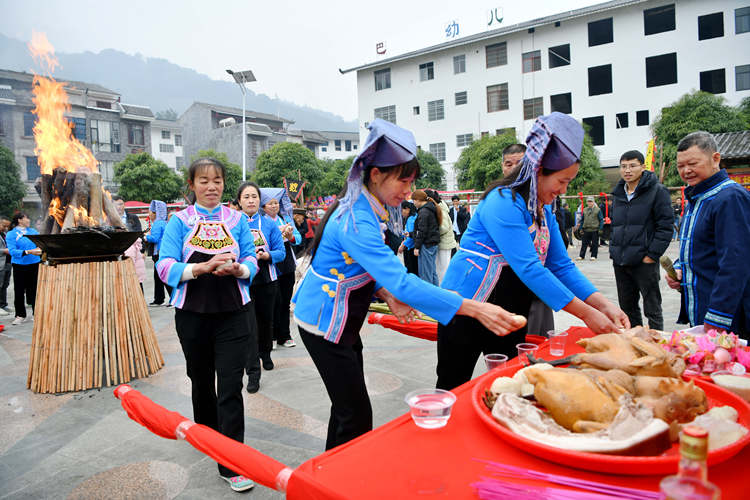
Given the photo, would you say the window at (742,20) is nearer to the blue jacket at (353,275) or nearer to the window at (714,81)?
the window at (714,81)

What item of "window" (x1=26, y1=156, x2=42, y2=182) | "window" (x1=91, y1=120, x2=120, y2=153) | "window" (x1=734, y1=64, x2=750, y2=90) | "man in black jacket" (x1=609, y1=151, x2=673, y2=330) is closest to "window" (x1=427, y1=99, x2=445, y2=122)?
"window" (x1=734, y1=64, x2=750, y2=90)

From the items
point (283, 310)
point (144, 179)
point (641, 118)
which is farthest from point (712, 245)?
point (144, 179)

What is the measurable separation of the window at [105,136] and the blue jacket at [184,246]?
136 feet

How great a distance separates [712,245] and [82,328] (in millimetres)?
5102

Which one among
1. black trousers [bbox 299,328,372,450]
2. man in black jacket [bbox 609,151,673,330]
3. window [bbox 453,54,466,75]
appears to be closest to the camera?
black trousers [bbox 299,328,372,450]

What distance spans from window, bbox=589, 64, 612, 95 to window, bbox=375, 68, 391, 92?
51.3 ft

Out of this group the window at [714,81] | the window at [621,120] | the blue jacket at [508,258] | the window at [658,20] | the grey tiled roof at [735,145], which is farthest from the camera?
the window at [621,120]

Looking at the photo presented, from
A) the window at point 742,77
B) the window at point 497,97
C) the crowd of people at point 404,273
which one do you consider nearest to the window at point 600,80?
the window at point 497,97

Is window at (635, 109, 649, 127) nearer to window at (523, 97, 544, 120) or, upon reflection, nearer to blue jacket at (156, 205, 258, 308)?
window at (523, 97, 544, 120)

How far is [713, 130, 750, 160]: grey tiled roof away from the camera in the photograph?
1352 cm

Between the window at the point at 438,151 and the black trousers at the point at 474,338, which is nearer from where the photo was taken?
the black trousers at the point at 474,338

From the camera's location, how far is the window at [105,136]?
128 feet

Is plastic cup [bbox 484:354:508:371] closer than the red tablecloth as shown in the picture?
No

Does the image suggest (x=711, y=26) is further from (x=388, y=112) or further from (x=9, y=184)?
(x=9, y=184)
